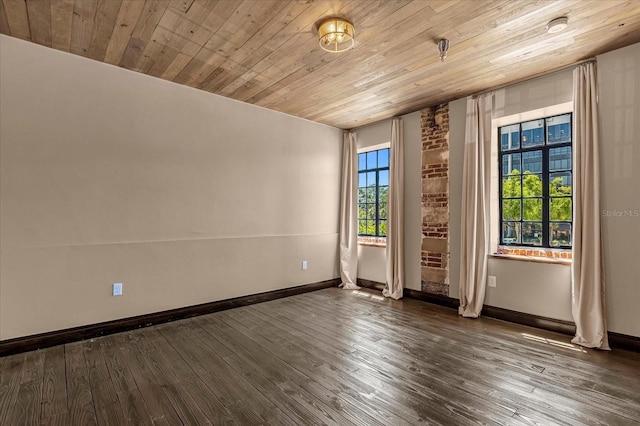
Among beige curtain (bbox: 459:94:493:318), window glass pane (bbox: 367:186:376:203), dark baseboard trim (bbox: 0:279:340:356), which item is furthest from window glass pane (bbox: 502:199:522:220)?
dark baseboard trim (bbox: 0:279:340:356)

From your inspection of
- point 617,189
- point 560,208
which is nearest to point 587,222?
point 617,189

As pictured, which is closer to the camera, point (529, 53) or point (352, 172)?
point (529, 53)

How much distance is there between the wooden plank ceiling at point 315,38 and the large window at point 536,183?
0.68m

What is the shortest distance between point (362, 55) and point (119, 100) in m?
2.57

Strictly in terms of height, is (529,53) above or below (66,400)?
above

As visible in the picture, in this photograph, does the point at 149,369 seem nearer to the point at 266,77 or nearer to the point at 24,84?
the point at 24,84

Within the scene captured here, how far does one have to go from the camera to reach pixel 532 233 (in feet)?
12.1

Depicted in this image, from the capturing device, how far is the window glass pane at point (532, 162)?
3643 millimetres

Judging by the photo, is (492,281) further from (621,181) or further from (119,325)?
(119,325)

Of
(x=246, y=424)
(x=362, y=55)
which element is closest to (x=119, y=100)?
(x=362, y=55)

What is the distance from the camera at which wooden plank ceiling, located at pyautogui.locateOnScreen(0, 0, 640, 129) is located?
7.49ft

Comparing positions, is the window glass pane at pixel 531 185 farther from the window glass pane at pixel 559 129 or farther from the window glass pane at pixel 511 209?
the window glass pane at pixel 559 129

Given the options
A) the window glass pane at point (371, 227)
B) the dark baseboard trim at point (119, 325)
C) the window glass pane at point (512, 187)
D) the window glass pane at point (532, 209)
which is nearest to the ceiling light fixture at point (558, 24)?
the window glass pane at point (512, 187)

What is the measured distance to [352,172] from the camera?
17.9 ft
